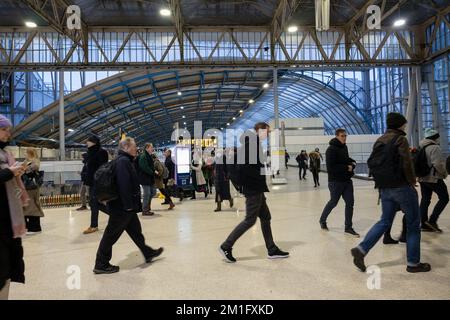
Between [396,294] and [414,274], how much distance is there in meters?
0.69

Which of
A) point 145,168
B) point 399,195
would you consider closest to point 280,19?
point 145,168

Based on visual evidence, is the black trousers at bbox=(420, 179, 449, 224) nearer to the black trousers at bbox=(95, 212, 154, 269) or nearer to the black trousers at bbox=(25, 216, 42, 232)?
the black trousers at bbox=(95, 212, 154, 269)

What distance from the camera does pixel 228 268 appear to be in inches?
170

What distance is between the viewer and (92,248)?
546cm

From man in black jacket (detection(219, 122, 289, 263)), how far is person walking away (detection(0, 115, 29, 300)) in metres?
→ 2.48

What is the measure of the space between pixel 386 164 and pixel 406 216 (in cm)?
60

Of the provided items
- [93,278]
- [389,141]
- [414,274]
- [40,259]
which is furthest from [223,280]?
[40,259]

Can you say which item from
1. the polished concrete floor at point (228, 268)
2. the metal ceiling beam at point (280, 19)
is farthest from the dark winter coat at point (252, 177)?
the metal ceiling beam at point (280, 19)

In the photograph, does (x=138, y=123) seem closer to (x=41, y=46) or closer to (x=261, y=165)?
(x=41, y=46)

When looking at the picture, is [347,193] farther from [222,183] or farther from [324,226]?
[222,183]

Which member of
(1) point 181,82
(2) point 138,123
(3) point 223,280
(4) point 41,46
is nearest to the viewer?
(3) point 223,280

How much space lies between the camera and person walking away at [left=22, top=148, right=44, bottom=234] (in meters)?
6.57

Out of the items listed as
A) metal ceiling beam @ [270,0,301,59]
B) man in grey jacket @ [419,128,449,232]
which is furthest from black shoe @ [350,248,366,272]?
metal ceiling beam @ [270,0,301,59]

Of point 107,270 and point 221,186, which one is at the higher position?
point 221,186
